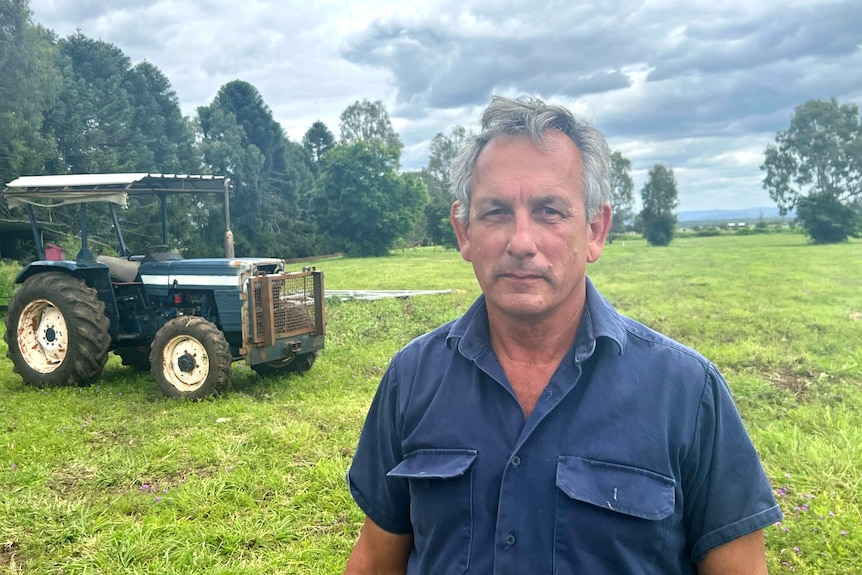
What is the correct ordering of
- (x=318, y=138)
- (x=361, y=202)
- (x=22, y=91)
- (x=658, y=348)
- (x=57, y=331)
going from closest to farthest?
(x=658, y=348) → (x=57, y=331) → (x=22, y=91) → (x=361, y=202) → (x=318, y=138)

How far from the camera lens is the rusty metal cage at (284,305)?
6191 millimetres

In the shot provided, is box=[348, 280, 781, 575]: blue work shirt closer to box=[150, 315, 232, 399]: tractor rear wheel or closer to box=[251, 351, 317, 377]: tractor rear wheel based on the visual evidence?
box=[150, 315, 232, 399]: tractor rear wheel

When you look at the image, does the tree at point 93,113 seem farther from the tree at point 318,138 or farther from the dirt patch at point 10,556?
the tree at point 318,138

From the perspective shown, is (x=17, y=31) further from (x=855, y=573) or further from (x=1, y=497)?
(x=855, y=573)

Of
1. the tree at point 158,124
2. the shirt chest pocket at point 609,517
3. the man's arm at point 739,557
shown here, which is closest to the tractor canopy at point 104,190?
the shirt chest pocket at point 609,517

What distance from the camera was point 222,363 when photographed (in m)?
5.82

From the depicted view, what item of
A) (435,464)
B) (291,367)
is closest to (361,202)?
(291,367)

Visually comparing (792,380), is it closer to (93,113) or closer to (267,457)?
(267,457)

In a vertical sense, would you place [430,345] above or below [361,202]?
below

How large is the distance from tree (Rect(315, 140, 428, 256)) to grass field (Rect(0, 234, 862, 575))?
877 inches

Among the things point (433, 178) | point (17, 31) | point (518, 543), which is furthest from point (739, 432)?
point (433, 178)

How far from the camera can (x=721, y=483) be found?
4.01 feet

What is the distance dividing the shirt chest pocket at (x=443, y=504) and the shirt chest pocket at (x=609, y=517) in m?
0.19

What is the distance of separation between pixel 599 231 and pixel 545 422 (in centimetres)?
48
